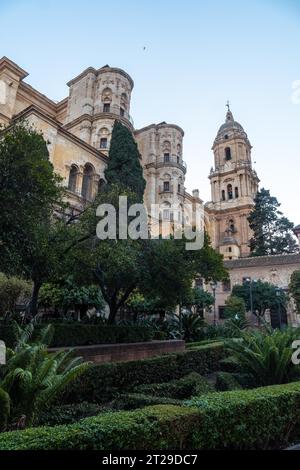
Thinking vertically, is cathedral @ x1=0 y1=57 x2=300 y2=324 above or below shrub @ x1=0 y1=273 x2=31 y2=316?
above

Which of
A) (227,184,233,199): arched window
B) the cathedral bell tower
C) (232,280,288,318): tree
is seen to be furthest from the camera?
(227,184,233,199): arched window

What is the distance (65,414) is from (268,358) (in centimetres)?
472

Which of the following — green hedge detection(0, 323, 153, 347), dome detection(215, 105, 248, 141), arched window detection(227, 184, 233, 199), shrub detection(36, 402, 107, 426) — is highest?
dome detection(215, 105, 248, 141)

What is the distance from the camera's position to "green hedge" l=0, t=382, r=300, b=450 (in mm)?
3111

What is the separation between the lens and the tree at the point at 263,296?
34188 millimetres

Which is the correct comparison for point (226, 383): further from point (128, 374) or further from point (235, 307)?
point (235, 307)

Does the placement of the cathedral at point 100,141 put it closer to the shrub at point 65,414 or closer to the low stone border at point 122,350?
the low stone border at point 122,350

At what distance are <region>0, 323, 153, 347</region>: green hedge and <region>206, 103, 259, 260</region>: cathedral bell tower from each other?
1784 inches

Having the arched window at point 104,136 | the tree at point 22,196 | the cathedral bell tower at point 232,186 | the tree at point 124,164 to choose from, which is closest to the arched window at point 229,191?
the cathedral bell tower at point 232,186

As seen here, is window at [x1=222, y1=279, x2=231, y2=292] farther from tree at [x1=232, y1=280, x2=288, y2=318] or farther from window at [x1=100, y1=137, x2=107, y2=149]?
window at [x1=100, y1=137, x2=107, y2=149]

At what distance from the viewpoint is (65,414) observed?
237 inches

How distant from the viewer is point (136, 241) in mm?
14141

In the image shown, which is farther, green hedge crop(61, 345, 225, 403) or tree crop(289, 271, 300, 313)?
tree crop(289, 271, 300, 313)

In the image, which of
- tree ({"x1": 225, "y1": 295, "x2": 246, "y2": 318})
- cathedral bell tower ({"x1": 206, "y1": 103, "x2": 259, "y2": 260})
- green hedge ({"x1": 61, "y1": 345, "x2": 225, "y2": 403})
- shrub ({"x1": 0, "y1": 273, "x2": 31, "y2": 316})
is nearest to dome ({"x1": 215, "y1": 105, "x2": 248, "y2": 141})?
cathedral bell tower ({"x1": 206, "y1": 103, "x2": 259, "y2": 260})
